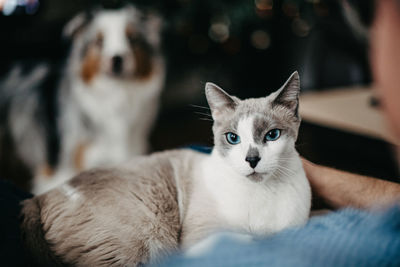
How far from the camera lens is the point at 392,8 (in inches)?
19.6

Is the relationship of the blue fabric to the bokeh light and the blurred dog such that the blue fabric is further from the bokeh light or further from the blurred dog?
the blurred dog

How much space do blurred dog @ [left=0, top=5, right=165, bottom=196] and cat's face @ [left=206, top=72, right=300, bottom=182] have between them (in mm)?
1335

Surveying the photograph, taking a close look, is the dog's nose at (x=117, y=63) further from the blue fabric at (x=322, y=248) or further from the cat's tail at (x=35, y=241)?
the blue fabric at (x=322, y=248)

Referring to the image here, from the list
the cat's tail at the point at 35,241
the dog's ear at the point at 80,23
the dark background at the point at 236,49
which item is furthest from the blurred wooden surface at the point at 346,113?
the dog's ear at the point at 80,23

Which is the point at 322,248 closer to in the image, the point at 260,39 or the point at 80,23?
the point at 260,39

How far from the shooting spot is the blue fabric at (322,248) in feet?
1.68

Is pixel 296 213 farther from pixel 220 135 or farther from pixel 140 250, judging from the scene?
pixel 140 250

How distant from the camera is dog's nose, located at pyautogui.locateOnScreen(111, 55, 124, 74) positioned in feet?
6.19

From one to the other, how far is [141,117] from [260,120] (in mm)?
1575

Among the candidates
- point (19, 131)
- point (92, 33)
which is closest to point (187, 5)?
point (92, 33)

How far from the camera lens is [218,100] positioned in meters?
0.71

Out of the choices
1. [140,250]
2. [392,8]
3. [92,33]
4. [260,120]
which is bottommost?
[140,250]

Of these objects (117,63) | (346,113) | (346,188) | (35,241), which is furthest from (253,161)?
(117,63)

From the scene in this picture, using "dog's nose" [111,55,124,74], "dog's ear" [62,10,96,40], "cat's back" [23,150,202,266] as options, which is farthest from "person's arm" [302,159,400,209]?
"dog's ear" [62,10,96,40]
